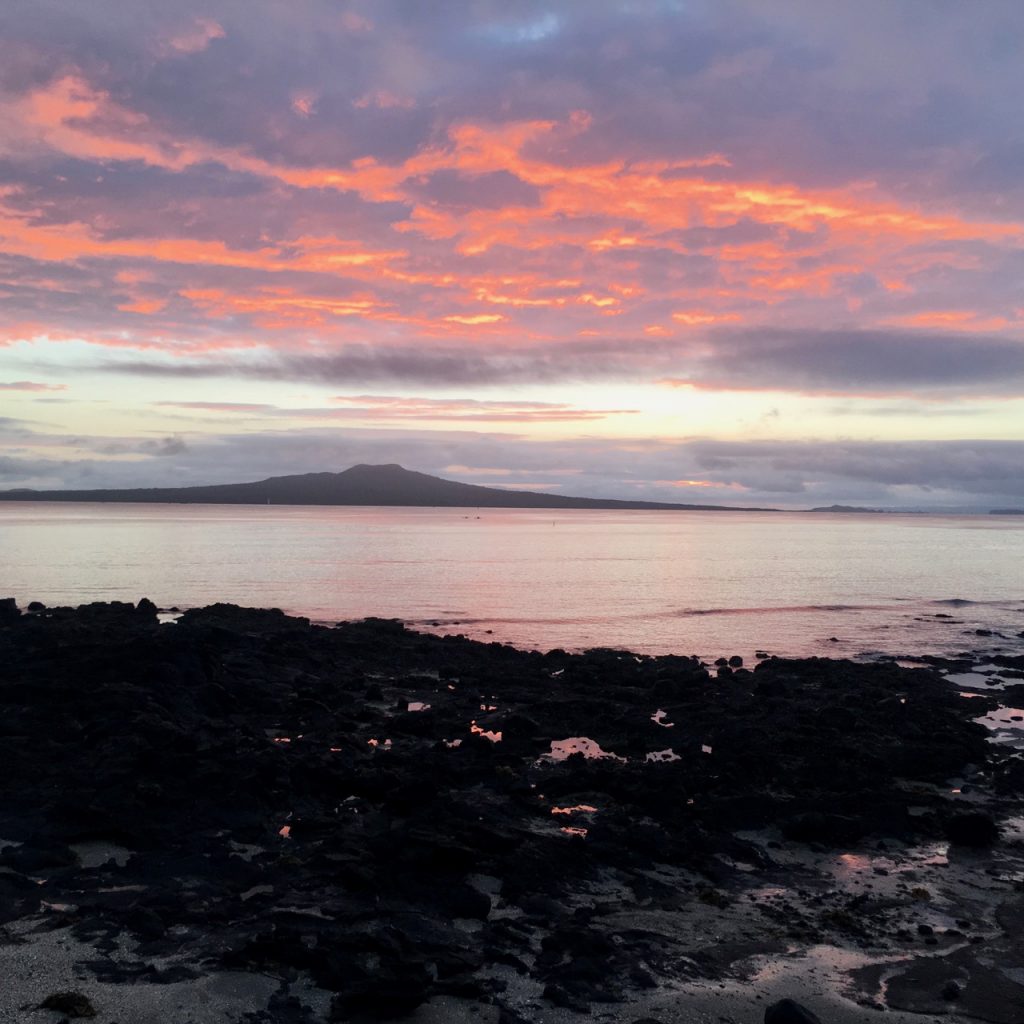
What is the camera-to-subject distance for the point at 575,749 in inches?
864

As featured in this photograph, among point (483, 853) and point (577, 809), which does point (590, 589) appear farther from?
point (483, 853)

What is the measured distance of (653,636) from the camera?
44812mm

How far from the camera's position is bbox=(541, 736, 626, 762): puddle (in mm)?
20922

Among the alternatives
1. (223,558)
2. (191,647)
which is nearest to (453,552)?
(223,558)

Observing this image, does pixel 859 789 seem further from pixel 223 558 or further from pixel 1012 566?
pixel 1012 566

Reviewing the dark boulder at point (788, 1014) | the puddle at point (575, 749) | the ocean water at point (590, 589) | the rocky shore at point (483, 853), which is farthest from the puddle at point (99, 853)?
the ocean water at point (590, 589)

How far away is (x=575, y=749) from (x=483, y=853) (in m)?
8.31

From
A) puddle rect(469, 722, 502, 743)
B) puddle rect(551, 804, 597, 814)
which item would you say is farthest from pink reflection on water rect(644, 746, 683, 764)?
puddle rect(551, 804, 597, 814)

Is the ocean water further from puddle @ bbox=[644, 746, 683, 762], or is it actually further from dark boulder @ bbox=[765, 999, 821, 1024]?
dark boulder @ bbox=[765, 999, 821, 1024]

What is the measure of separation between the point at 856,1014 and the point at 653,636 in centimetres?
3504

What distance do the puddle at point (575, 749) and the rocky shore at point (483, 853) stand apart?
0.38ft

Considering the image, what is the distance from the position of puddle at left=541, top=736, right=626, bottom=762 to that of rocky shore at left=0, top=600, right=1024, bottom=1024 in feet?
0.38

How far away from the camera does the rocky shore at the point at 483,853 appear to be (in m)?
10.1

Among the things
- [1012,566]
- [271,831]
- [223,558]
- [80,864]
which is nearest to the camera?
[80,864]
